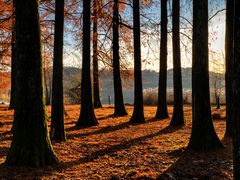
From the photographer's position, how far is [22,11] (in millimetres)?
6516

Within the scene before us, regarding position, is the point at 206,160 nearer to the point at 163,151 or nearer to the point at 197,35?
the point at 163,151

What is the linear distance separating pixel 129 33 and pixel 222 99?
2185cm

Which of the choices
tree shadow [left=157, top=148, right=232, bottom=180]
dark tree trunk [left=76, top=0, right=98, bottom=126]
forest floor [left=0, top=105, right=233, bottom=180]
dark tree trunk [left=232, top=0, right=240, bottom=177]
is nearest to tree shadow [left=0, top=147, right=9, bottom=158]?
forest floor [left=0, top=105, right=233, bottom=180]

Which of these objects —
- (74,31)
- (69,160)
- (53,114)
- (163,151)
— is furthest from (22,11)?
(74,31)

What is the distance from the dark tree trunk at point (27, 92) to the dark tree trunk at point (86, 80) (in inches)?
283

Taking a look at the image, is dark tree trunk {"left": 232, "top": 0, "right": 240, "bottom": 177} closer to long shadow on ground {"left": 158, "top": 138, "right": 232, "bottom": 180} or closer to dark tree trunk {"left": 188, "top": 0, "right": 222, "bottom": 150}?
long shadow on ground {"left": 158, "top": 138, "right": 232, "bottom": 180}

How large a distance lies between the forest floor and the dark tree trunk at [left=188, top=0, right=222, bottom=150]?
359mm

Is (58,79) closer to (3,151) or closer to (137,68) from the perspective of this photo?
(3,151)

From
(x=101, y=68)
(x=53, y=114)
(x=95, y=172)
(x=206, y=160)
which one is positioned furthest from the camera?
(x=101, y=68)

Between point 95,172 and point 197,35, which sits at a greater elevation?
point 197,35

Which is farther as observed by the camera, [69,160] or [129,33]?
[129,33]

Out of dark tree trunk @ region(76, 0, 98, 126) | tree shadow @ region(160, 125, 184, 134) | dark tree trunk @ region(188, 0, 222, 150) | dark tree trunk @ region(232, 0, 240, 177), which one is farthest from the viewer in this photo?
dark tree trunk @ region(76, 0, 98, 126)

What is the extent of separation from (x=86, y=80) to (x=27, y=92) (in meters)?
7.83

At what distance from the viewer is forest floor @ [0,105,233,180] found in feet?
19.9
